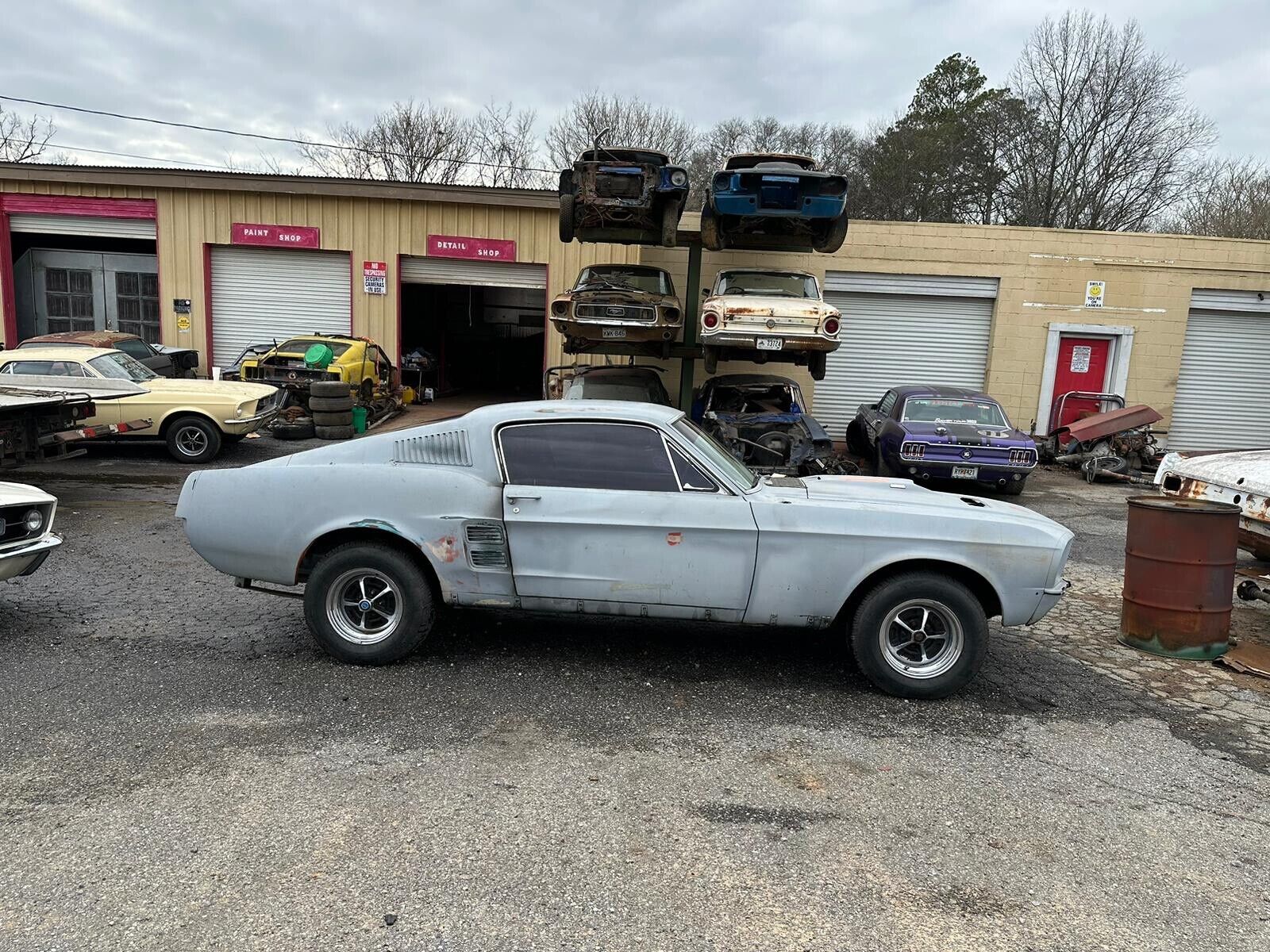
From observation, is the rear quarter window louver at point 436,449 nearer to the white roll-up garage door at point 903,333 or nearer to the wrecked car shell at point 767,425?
the wrecked car shell at point 767,425

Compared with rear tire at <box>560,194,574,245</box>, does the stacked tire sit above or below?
below

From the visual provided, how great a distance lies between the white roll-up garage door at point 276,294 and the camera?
1717cm

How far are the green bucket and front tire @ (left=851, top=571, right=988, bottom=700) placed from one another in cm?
1157

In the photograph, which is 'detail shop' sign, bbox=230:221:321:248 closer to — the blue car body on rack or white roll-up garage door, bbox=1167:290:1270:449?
the blue car body on rack

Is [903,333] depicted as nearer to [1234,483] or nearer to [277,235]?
[1234,483]

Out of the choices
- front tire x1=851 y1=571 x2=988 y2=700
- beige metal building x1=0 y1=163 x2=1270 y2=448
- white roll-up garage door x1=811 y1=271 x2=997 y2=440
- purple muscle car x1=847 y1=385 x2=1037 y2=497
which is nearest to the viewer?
front tire x1=851 y1=571 x2=988 y2=700

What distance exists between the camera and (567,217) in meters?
11.7

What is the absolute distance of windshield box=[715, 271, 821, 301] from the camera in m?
12.3

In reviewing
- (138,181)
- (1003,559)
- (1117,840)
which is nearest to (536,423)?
(1003,559)

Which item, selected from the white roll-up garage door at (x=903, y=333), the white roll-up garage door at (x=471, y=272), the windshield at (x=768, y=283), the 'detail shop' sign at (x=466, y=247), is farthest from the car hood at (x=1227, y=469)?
the 'detail shop' sign at (x=466, y=247)

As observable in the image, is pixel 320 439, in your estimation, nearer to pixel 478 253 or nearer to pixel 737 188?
pixel 478 253

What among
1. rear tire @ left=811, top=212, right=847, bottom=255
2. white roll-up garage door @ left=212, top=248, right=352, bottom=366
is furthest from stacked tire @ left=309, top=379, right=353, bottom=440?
rear tire @ left=811, top=212, right=847, bottom=255

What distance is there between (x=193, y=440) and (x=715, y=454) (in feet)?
30.9

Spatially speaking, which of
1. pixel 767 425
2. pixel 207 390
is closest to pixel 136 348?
pixel 207 390
